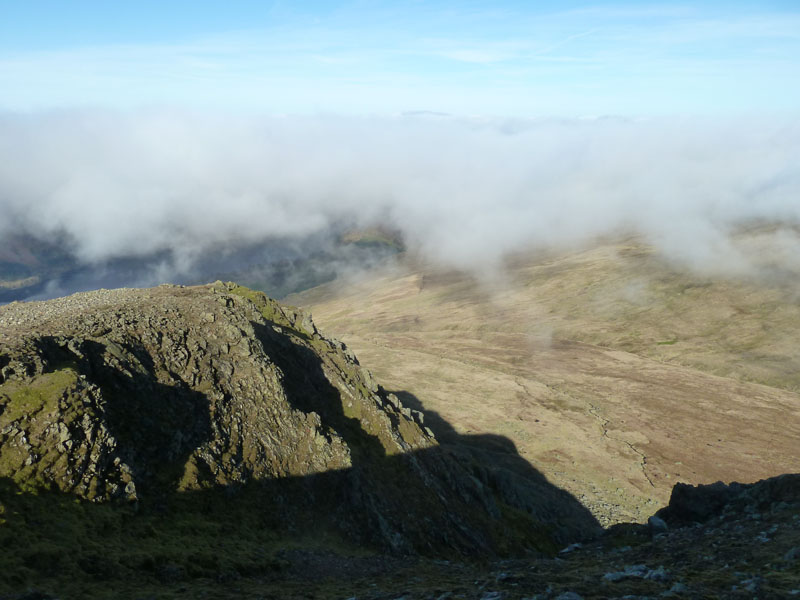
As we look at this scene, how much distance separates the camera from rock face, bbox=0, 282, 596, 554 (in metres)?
30.0

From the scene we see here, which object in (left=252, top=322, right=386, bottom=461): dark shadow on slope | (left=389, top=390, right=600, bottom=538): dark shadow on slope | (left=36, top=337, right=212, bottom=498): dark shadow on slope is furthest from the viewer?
(left=389, top=390, right=600, bottom=538): dark shadow on slope

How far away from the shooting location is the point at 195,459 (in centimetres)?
3656

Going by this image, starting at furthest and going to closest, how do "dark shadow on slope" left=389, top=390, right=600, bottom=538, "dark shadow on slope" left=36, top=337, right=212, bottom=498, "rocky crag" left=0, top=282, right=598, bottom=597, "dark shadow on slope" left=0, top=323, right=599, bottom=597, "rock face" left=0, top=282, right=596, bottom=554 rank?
"dark shadow on slope" left=389, top=390, right=600, bottom=538, "dark shadow on slope" left=36, top=337, right=212, bottom=498, "rock face" left=0, top=282, right=596, bottom=554, "rocky crag" left=0, top=282, right=598, bottom=597, "dark shadow on slope" left=0, top=323, right=599, bottom=597

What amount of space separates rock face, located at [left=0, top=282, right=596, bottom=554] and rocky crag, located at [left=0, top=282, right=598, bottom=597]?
13 centimetres

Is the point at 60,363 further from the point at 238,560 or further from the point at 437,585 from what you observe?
the point at 437,585

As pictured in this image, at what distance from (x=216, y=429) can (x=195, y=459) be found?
11.3 feet

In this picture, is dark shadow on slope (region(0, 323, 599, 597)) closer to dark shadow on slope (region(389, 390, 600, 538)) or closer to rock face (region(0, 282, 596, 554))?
rock face (region(0, 282, 596, 554))

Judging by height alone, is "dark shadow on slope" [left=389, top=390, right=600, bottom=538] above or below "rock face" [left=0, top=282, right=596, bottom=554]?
below

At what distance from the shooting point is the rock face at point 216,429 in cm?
3005

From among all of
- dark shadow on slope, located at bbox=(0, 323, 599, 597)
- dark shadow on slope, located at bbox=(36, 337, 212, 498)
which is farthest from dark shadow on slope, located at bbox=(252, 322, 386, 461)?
dark shadow on slope, located at bbox=(36, 337, 212, 498)

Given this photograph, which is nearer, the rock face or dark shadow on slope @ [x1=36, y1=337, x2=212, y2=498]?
the rock face

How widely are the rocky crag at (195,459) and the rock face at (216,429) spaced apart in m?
0.13

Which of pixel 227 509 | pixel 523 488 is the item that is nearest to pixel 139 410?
pixel 227 509

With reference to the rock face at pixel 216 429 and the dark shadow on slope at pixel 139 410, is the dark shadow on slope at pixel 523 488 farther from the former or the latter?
the dark shadow on slope at pixel 139 410
